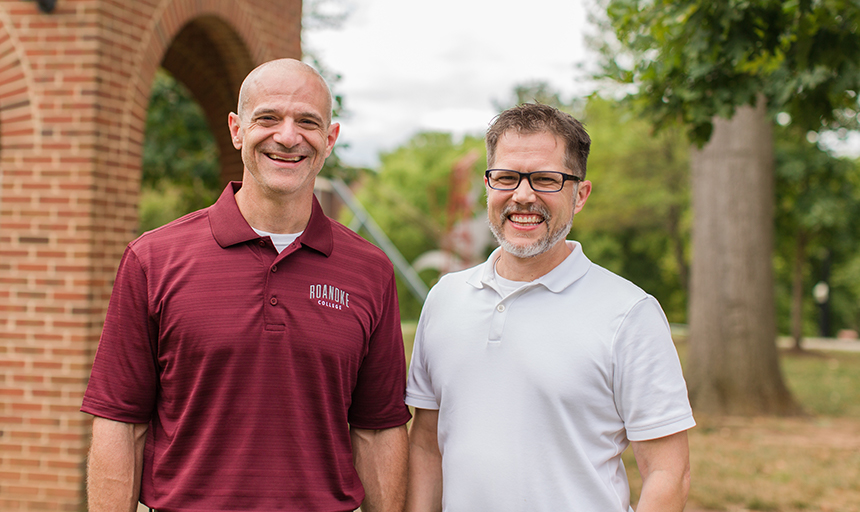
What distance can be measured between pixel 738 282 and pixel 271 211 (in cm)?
910

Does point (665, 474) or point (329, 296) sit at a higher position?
point (329, 296)

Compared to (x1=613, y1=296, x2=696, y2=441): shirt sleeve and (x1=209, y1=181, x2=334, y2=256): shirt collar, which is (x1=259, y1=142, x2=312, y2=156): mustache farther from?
(x1=613, y1=296, x2=696, y2=441): shirt sleeve

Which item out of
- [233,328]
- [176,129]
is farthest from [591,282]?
[176,129]

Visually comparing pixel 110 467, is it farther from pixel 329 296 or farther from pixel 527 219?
pixel 527 219

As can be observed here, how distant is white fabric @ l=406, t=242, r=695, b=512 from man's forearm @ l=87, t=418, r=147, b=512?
894mm

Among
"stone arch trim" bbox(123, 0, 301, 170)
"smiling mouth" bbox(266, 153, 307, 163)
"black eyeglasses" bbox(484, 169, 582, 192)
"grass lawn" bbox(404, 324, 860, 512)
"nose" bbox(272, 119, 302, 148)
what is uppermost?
"stone arch trim" bbox(123, 0, 301, 170)

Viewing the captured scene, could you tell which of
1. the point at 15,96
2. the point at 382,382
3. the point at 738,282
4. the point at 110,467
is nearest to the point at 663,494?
the point at 382,382

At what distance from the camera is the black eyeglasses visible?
221 cm

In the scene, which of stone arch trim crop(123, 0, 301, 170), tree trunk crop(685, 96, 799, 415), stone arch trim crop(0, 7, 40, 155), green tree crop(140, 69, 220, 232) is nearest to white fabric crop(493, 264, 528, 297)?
stone arch trim crop(123, 0, 301, 170)

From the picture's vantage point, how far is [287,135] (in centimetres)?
217

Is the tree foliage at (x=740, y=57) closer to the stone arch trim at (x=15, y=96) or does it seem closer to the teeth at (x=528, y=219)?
the teeth at (x=528, y=219)

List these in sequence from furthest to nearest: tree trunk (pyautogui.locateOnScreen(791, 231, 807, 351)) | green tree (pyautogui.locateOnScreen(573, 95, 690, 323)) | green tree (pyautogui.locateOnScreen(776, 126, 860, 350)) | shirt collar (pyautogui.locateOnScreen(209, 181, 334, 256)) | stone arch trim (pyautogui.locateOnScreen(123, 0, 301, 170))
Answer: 1. green tree (pyautogui.locateOnScreen(573, 95, 690, 323))
2. tree trunk (pyautogui.locateOnScreen(791, 231, 807, 351))
3. green tree (pyautogui.locateOnScreen(776, 126, 860, 350))
4. stone arch trim (pyautogui.locateOnScreen(123, 0, 301, 170))
5. shirt collar (pyautogui.locateOnScreen(209, 181, 334, 256))

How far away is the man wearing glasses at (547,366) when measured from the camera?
2.06 metres

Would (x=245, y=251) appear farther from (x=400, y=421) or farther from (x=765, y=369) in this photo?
(x=765, y=369)
